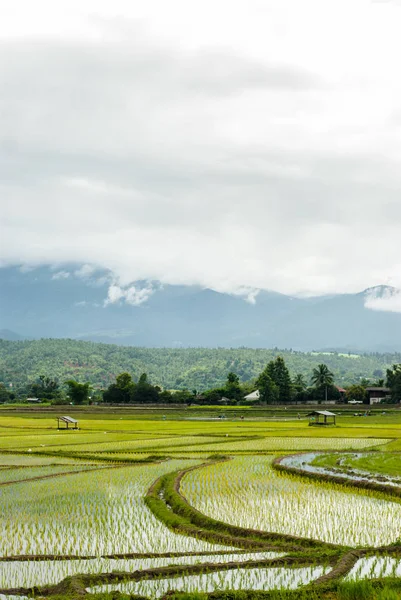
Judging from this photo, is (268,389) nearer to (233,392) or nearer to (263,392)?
(263,392)

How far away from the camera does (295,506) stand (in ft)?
49.5

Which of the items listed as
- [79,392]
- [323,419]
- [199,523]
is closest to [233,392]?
[79,392]

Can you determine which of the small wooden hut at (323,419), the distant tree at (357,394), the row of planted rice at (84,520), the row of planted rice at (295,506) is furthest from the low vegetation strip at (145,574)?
the distant tree at (357,394)

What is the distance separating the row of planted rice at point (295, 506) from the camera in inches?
491

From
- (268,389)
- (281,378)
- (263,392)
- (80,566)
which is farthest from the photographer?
(281,378)

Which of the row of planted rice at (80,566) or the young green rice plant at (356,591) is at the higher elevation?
the young green rice plant at (356,591)

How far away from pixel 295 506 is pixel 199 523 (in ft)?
9.11

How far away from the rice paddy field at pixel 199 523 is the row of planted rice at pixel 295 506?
0.10 ft

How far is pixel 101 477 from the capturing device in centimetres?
2066

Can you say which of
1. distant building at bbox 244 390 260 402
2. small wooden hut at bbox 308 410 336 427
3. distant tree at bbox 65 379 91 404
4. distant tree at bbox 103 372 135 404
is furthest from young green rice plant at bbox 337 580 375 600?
distant tree at bbox 65 379 91 404

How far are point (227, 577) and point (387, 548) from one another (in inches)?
118

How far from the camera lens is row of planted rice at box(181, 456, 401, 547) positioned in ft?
40.9

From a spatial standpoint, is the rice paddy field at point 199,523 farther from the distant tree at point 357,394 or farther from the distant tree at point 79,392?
the distant tree at point 79,392

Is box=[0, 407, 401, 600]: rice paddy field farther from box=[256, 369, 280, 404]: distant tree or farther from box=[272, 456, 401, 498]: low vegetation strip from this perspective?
box=[256, 369, 280, 404]: distant tree
